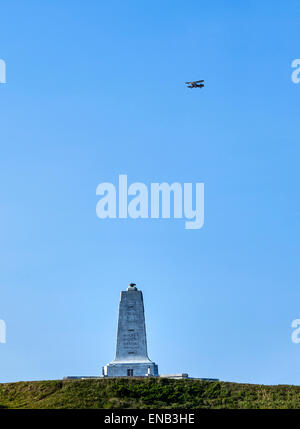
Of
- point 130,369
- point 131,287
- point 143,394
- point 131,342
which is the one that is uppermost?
point 131,287

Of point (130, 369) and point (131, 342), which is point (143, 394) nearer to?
point (130, 369)

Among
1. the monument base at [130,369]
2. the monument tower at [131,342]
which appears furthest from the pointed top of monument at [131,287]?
the monument base at [130,369]

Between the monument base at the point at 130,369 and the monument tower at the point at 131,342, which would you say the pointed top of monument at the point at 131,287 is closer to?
the monument tower at the point at 131,342

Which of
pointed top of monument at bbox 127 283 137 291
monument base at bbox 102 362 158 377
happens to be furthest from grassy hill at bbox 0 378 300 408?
pointed top of monument at bbox 127 283 137 291

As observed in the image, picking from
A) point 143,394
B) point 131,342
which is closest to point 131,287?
point 131,342
